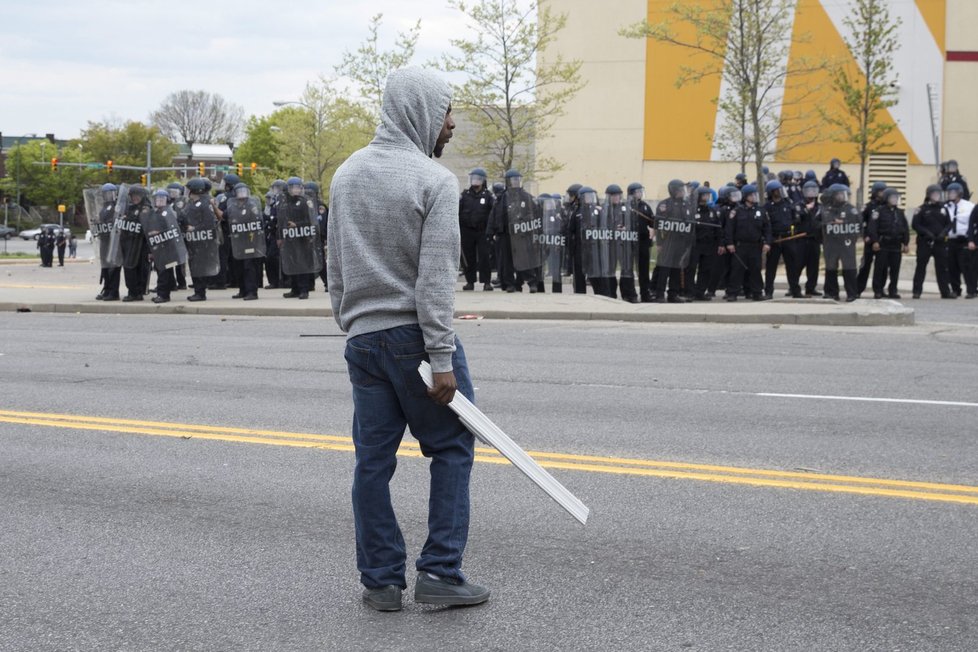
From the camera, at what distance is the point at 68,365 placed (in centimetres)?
1276

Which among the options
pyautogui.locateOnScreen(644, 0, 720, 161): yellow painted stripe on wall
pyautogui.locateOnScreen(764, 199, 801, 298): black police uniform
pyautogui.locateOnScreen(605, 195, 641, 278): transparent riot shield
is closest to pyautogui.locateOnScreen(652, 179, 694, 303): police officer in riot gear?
pyautogui.locateOnScreen(605, 195, 641, 278): transparent riot shield

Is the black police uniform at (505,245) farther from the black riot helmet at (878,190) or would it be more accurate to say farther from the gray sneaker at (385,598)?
the gray sneaker at (385,598)

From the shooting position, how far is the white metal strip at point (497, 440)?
448 centimetres

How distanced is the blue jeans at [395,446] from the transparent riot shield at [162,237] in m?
17.3

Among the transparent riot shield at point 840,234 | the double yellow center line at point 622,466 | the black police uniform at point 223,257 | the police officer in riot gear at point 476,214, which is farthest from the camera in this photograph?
the black police uniform at point 223,257

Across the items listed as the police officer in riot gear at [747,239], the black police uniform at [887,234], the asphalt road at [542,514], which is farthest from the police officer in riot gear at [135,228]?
the black police uniform at [887,234]

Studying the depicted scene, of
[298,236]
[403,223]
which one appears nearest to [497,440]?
[403,223]

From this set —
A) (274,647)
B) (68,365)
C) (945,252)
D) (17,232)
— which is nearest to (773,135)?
(945,252)

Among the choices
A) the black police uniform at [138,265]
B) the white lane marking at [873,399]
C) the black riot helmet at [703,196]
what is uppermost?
the black riot helmet at [703,196]

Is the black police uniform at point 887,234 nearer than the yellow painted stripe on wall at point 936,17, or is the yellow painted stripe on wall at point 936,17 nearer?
the black police uniform at point 887,234

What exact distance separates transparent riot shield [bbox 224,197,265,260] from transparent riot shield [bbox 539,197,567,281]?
538 cm

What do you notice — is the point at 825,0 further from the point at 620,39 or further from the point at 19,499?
the point at 19,499

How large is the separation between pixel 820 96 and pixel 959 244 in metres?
21.3

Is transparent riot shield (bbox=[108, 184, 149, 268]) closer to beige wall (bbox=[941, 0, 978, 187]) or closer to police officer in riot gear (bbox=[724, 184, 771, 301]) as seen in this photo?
police officer in riot gear (bbox=[724, 184, 771, 301])
